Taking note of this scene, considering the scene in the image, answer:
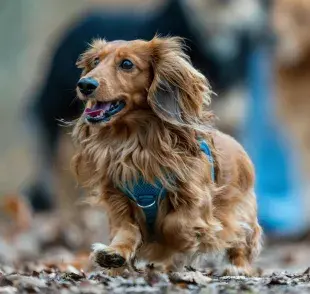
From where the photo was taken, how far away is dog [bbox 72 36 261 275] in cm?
671

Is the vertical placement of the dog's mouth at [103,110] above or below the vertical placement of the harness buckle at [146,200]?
above

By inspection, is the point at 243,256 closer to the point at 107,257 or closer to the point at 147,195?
the point at 147,195

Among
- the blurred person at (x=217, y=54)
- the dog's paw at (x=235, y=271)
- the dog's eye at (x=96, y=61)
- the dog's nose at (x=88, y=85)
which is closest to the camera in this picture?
the dog's nose at (x=88, y=85)

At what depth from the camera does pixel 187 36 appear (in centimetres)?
1495

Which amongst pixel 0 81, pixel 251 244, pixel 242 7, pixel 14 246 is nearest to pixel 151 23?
pixel 242 7

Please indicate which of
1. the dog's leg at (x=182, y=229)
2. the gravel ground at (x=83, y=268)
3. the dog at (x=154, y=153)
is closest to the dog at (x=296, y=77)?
the gravel ground at (x=83, y=268)

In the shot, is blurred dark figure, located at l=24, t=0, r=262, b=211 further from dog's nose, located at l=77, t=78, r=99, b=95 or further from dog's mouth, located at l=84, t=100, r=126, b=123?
dog's nose, located at l=77, t=78, r=99, b=95

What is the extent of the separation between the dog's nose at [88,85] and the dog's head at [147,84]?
2.0 inches

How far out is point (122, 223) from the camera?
681 cm

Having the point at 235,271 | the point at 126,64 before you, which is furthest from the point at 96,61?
the point at 235,271

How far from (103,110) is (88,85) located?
19 centimetres

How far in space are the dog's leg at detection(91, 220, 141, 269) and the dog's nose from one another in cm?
80

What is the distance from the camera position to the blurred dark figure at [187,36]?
14.9 m

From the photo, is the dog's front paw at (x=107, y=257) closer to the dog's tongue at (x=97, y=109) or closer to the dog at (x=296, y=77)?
the dog's tongue at (x=97, y=109)
